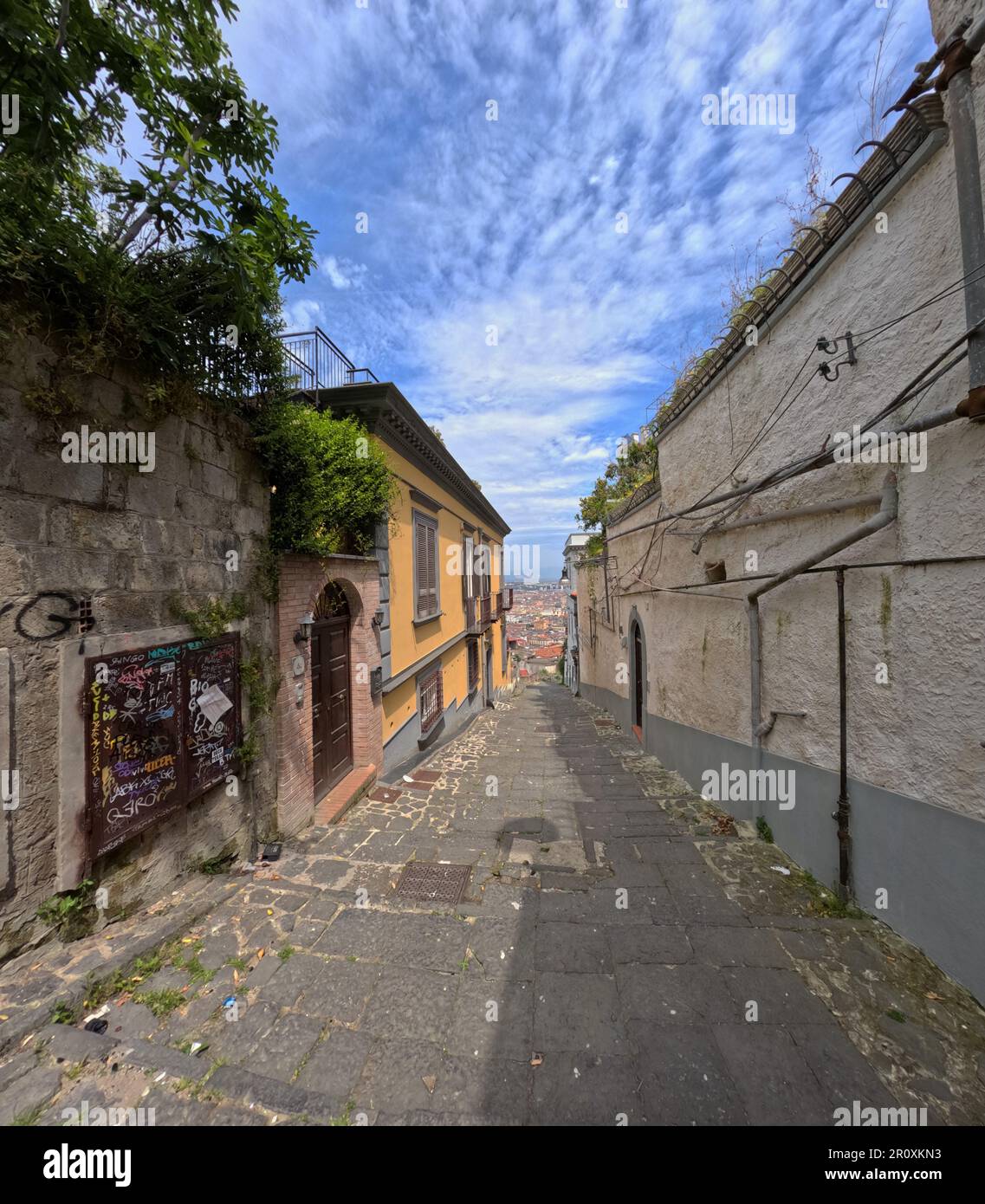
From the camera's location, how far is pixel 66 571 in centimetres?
277

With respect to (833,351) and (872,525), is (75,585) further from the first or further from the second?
(833,351)

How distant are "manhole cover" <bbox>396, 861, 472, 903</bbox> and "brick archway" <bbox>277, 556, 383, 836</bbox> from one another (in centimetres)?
154

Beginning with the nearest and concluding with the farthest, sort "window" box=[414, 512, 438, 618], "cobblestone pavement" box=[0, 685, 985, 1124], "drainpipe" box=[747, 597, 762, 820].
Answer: "cobblestone pavement" box=[0, 685, 985, 1124] < "drainpipe" box=[747, 597, 762, 820] < "window" box=[414, 512, 438, 618]

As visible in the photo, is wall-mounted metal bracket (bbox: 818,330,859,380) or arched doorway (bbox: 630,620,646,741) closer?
wall-mounted metal bracket (bbox: 818,330,859,380)

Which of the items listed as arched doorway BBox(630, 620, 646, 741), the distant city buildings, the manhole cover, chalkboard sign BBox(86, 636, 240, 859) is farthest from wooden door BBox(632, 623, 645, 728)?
the distant city buildings

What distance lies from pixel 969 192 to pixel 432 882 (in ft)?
20.8

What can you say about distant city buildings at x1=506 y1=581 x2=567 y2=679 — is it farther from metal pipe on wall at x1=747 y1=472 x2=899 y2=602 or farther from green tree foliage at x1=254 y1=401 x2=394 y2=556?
metal pipe on wall at x1=747 y1=472 x2=899 y2=602

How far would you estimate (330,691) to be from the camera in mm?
6043

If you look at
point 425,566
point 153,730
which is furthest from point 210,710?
point 425,566

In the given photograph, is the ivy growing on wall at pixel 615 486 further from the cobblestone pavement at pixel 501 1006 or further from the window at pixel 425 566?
the cobblestone pavement at pixel 501 1006

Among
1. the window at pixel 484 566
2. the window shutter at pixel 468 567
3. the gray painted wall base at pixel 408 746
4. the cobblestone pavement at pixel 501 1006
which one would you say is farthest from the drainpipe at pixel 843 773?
the window at pixel 484 566

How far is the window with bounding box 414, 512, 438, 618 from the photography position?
8.55 m

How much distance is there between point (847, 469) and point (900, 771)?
8.07 ft
